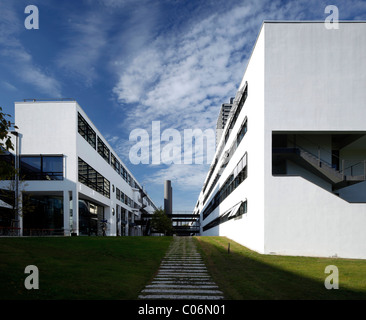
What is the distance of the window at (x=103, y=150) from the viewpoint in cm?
4523

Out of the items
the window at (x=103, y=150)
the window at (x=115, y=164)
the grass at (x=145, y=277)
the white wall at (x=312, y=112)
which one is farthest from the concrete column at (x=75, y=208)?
the window at (x=115, y=164)

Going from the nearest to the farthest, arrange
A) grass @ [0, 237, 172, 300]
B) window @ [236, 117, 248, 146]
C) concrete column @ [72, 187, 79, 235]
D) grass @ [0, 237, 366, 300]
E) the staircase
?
1. grass @ [0, 237, 172, 300]
2. grass @ [0, 237, 366, 300]
3. the staircase
4. window @ [236, 117, 248, 146]
5. concrete column @ [72, 187, 79, 235]

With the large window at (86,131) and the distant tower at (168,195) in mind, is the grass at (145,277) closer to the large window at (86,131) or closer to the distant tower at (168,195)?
the large window at (86,131)

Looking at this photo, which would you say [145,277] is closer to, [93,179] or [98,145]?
[93,179]

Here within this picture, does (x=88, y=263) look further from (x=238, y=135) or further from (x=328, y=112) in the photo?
(x=238, y=135)

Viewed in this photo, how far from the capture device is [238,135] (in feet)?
91.0

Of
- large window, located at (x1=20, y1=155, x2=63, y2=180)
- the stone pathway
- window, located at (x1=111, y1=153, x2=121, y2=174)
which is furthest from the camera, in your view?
window, located at (x1=111, y1=153, x2=121, y2=174)

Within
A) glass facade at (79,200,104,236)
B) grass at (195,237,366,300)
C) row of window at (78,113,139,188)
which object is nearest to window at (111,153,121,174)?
row of window at (78,113,139,188)

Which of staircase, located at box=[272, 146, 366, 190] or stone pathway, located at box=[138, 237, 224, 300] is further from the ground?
staircase, located at box=[272, 146, 366, 190]

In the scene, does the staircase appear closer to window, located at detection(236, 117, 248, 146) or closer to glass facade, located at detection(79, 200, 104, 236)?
window, located at detection(236, 117, 248, 146)

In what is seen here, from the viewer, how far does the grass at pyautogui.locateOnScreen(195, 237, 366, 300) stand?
8422mm

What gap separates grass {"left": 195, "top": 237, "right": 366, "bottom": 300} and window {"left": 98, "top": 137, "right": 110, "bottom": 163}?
33.1 metres

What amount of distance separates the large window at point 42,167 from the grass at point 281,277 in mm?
21393

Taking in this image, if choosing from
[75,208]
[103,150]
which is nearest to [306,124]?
[75,208]
